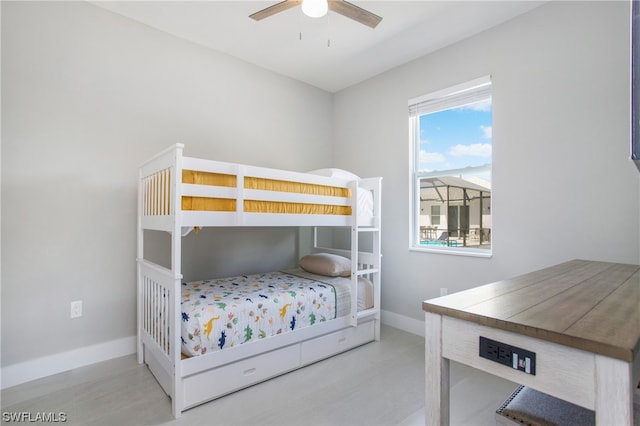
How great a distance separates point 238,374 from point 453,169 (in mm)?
2414

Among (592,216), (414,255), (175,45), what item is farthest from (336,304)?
(175,45)

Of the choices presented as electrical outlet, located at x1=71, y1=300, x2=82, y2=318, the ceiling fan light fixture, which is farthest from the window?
electrical outlet, located at x1=71, y1=300, x2=82, y2=318

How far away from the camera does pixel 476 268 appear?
2.70 metres

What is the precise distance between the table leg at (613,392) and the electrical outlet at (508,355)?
0.13m

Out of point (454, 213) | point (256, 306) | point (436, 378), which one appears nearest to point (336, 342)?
point (256, 306)

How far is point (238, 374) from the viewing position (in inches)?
79.7

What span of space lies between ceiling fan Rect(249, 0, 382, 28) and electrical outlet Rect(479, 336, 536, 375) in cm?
181

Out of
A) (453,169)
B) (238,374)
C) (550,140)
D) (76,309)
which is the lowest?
(238,374)

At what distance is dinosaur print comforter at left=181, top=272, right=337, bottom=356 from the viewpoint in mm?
1882

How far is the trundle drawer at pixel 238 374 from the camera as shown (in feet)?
6.09

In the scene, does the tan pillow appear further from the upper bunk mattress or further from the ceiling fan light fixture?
the ceiling fan light fixture

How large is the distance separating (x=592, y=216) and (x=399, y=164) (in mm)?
1600

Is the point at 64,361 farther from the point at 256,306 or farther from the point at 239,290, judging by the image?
the point at 256,306

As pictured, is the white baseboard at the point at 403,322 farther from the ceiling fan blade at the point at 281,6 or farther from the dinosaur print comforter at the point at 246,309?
the ceiling fan blade at the point at 281,6
